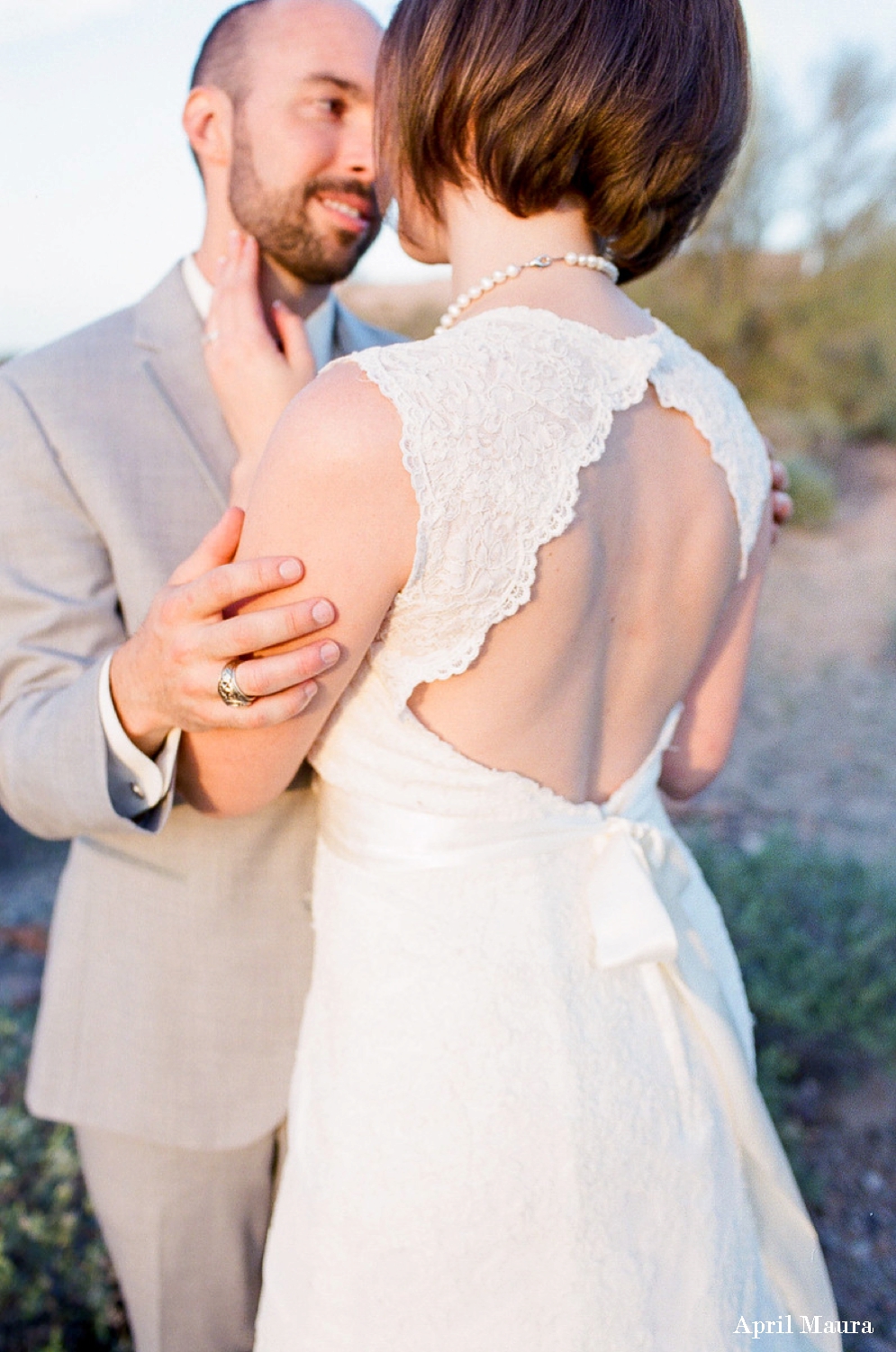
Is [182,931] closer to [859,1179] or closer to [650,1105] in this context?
[650,1105]

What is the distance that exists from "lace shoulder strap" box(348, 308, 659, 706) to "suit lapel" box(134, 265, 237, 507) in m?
0.65

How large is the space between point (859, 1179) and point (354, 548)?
2892 millimetres

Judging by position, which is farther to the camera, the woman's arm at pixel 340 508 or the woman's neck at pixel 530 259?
the woman's neck at pixel 530 259

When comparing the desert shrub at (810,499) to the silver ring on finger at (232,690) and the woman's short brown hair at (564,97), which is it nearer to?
the woman's short brown hair at (564,97)

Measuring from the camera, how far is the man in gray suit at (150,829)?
1.53 metres

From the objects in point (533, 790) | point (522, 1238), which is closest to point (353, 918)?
point (533, 790)

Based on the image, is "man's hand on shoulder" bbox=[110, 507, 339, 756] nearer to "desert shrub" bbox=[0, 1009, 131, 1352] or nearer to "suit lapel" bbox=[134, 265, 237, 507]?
"suit lapel" bbox=[134, 265, 237, 507]

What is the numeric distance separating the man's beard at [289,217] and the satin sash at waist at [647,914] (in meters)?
1.10

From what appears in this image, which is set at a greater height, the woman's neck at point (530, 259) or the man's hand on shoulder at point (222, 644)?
the woman's neck at point (530, 259)

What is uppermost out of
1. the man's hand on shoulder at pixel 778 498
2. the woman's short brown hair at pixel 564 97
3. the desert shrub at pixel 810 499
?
the woman's short brown hair at pixel 564 97

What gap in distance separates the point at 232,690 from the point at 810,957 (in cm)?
265

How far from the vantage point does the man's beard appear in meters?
1.98

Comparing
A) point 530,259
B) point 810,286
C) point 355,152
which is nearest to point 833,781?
point 355,152

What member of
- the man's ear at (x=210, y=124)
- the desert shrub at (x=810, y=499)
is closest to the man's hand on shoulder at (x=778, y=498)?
the man's ear at (x=210, y=124)
